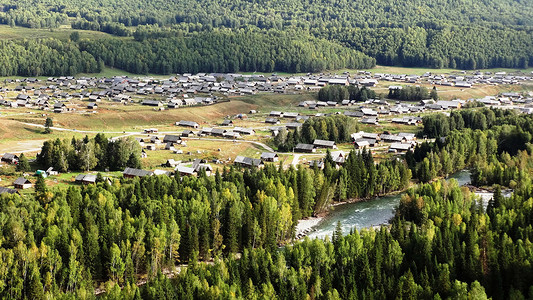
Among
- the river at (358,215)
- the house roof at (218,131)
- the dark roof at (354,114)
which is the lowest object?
the river at (358,215)

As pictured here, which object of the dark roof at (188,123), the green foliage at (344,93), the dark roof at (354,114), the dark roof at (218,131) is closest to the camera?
the dark roof at (218,131)

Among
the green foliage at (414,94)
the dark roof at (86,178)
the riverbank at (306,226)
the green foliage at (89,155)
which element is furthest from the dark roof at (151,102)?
the riverbank at (306,226)

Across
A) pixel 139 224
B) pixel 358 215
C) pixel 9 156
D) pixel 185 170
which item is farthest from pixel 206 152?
pixel 139 224

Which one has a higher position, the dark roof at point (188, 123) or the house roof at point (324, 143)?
the dark roof at point (188, 123)

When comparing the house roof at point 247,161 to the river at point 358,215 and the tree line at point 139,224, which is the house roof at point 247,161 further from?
the river at point 358,215

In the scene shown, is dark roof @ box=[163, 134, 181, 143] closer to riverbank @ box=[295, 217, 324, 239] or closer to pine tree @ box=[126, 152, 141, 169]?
pine tree @ box=[126, 152, 141, 169]

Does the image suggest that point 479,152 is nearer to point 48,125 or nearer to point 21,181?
point 21,181

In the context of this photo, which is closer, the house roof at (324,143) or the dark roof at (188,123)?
the house roof at (324,143)
